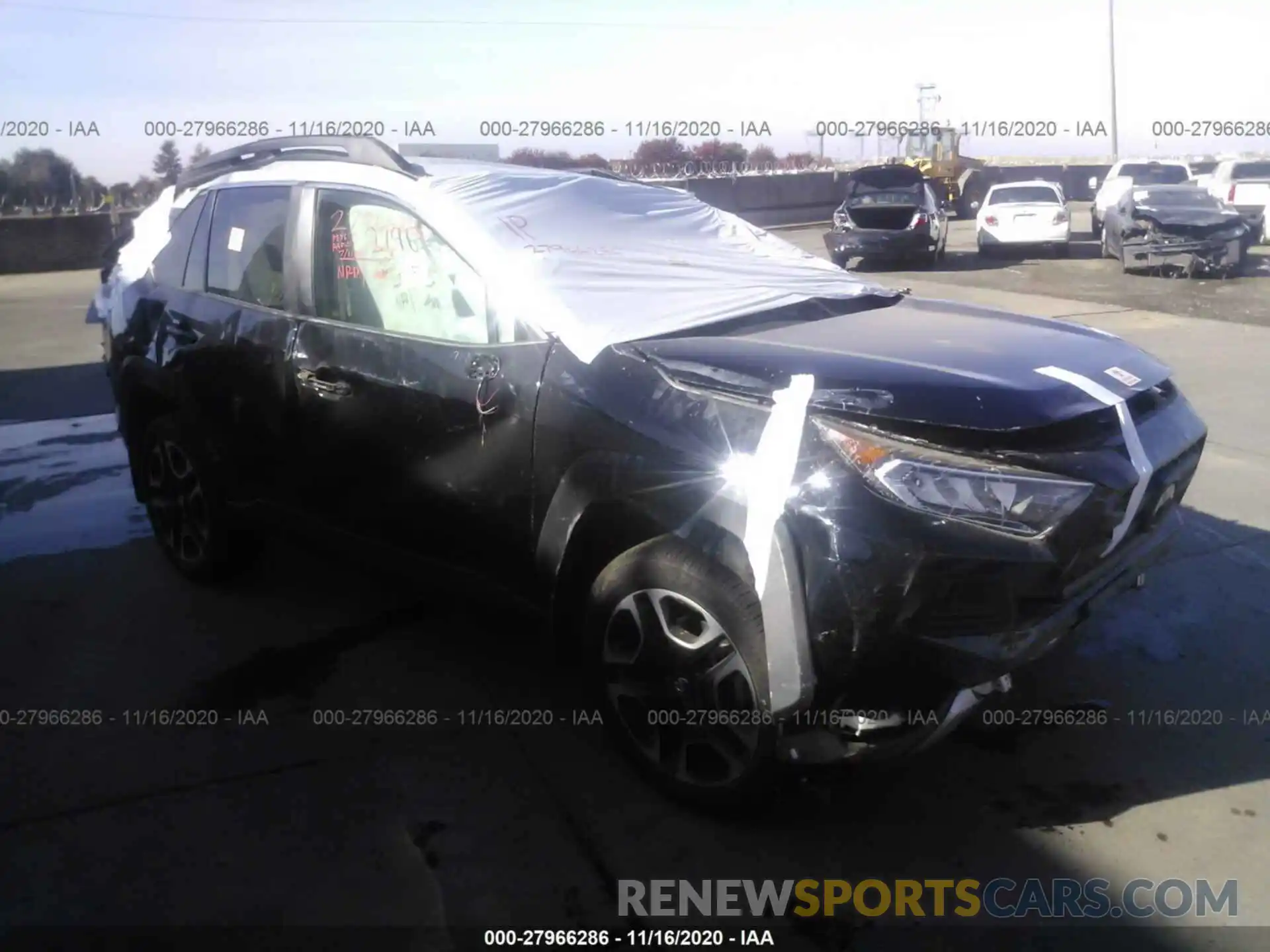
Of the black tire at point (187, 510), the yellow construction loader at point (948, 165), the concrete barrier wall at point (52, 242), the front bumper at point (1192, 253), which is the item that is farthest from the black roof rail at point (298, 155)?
the yellow construction loader at point (948, 165)

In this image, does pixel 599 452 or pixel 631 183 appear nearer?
pixel 599 452

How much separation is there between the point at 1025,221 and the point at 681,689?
61.7ft

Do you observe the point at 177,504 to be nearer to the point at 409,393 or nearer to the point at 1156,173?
the point at 409,393

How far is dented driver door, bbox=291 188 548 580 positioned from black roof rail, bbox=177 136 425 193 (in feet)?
0.50

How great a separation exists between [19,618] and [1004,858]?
155 inches

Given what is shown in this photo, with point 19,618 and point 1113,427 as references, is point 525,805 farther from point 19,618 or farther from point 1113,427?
point 19,618

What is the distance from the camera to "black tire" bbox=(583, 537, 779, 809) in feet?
9.19

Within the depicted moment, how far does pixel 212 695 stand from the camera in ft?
12.7

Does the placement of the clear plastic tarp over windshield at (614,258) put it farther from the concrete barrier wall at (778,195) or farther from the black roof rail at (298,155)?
the concrete barrier wall at (778,195)

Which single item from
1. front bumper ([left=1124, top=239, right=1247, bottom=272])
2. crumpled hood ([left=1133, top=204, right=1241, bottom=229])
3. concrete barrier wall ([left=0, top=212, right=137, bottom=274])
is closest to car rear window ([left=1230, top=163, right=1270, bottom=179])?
crumpled hood ([left=1133, top=204, right=1241, bottom=229])

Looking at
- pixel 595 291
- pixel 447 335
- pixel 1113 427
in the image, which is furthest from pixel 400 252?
pixel 1113 427

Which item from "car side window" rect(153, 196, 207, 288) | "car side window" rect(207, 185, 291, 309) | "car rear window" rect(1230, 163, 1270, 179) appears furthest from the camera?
"car rear window" rect(1230, 163, 1270, 179)

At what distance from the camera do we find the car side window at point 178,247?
184 inches

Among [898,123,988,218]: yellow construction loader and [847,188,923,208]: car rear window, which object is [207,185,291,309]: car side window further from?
[898,123,988,218]: yellow construction loader
